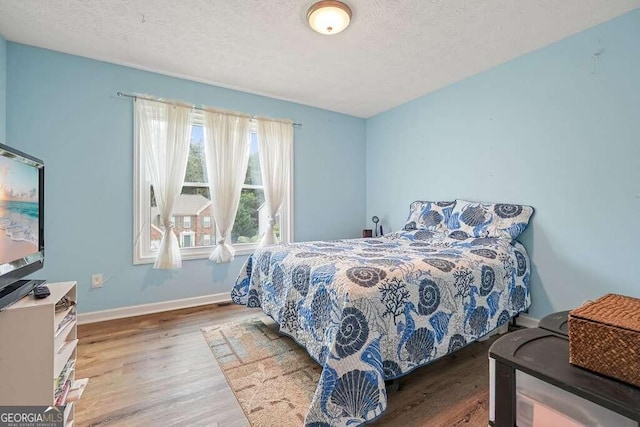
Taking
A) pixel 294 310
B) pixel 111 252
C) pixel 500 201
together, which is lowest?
pixel 294 310

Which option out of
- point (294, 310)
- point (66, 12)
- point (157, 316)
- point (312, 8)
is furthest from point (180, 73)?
point (294, 310)

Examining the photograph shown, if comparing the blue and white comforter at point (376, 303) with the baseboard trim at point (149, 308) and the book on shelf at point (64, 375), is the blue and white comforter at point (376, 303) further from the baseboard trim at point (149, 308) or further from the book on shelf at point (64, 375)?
the book on shelf at point (64, 375)

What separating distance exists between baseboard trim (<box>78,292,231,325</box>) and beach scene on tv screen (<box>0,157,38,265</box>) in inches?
55.6

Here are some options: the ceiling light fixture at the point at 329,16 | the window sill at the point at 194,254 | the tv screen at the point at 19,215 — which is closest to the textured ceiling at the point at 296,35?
the ceiling light fixture at the point at 329,16

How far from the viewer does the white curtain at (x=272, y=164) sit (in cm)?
334

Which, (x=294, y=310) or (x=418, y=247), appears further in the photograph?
(x=418, y=247)

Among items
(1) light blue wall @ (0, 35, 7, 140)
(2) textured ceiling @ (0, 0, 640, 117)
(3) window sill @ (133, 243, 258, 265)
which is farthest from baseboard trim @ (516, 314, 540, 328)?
(1) light blue wall @ (0, 35, 7, 140)

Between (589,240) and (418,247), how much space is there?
1.24 metres

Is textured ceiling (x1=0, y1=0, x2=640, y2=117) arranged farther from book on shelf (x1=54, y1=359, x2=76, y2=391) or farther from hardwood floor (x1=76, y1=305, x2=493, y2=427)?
hardwood floor (x1=76, y1=305, x2=493, y2=427)

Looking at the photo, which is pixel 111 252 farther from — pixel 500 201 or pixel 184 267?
pixel 500 201

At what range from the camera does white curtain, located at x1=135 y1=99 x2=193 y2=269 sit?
8.93 ft

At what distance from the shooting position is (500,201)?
2666 mm

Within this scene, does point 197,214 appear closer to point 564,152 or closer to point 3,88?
point 3,88

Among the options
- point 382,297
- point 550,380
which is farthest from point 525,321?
point 550,380
